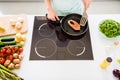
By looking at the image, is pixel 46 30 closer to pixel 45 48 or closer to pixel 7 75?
pixel 45 48

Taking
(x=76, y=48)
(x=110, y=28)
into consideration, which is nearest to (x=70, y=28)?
(x=76, y=48)

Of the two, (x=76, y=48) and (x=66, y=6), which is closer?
(x=76, y=48)

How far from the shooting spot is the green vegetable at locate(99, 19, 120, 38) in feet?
4.08

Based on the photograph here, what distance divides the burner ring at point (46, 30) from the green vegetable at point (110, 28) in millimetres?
350

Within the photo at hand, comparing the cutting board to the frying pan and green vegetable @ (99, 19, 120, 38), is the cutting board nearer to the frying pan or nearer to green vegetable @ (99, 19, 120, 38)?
the frying pan

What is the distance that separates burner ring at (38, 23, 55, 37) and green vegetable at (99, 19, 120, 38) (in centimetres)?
35

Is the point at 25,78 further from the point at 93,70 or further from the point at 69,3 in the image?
the point at 69,3

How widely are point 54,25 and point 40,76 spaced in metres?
0.41

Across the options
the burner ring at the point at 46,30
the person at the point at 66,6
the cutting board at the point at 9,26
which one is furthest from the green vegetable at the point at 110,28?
the cutting board at the point at 9,26

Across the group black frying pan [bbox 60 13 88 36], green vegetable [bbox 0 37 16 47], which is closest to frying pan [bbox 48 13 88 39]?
black frying pan [bbox 60 13 88 36]

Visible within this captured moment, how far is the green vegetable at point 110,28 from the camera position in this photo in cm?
124

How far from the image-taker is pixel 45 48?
122 cm

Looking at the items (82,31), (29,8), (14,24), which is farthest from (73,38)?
(29,8)

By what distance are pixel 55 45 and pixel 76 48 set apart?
142mm
